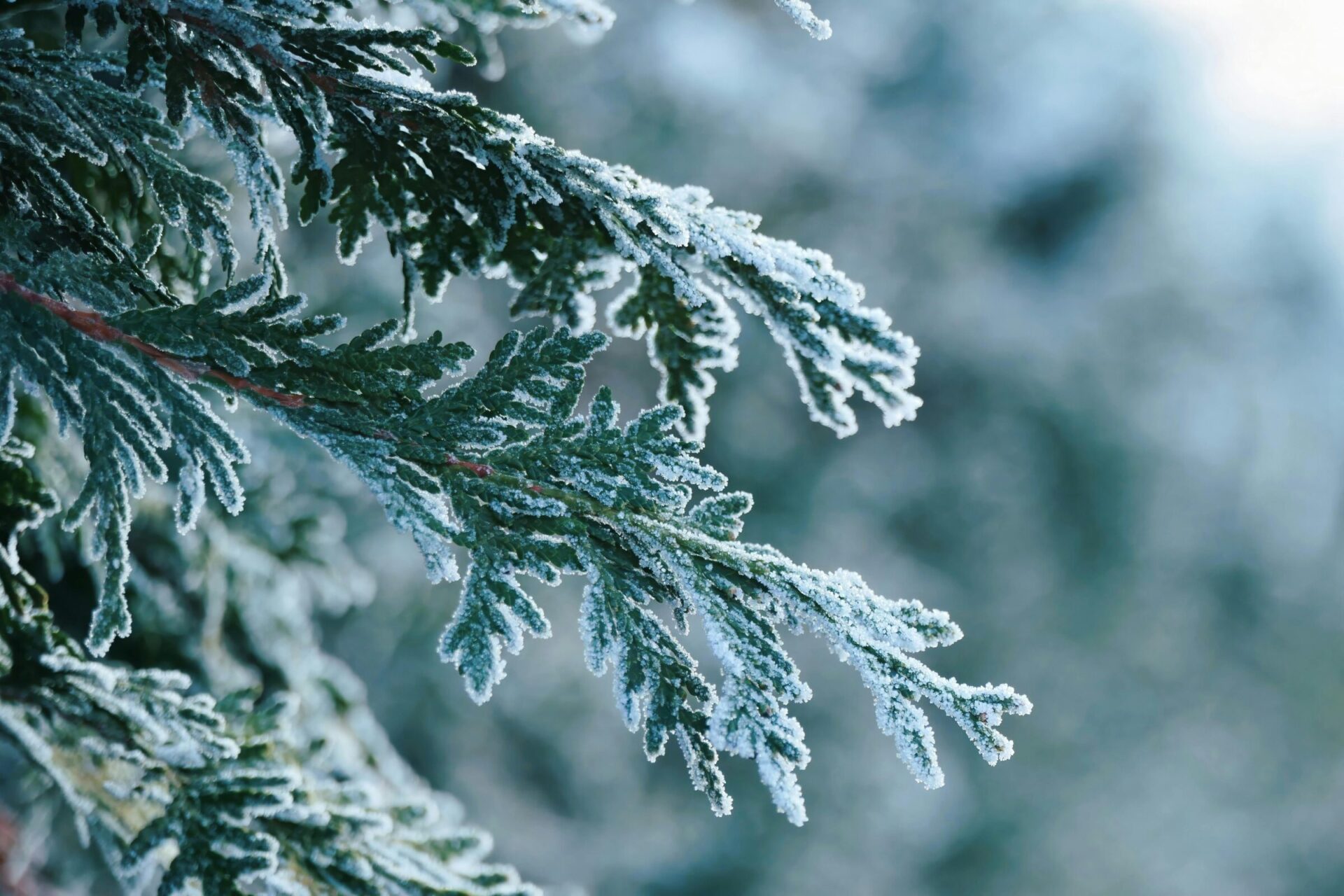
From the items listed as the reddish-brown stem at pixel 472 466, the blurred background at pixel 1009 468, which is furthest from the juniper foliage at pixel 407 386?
the blurred background at pixel 1009 468

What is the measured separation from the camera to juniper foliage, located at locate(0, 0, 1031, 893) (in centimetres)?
98

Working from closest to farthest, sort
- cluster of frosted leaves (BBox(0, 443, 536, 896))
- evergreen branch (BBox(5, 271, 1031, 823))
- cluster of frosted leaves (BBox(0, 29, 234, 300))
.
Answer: evergreen branch (BBox(5, 271, 1031, 823)) < cluster of frosted leaves (BBox(0, 29, 234, 300)) < cluster of frosted leaves (BBox(0, 443, 536, 896))

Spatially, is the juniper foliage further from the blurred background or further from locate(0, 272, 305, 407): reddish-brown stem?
the blurred background

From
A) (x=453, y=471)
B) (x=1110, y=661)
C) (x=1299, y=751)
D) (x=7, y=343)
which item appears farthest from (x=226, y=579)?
(x=1299, y=751)

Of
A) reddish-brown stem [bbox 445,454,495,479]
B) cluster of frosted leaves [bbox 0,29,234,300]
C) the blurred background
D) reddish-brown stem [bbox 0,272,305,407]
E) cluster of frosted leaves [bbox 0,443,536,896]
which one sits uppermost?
the blurred background

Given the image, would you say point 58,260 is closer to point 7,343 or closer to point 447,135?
point 7,343

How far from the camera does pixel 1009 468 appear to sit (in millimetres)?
10734

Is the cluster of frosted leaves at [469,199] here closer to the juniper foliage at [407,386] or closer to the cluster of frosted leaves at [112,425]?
the juniper foliage at [407,386]

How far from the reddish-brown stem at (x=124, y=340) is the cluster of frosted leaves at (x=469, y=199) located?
0.70 ft

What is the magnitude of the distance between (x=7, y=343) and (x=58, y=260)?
104 mm

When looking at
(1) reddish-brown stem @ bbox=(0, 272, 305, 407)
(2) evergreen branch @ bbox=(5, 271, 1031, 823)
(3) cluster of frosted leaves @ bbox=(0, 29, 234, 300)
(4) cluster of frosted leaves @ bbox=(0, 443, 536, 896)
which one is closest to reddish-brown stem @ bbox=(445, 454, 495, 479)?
(2) evergreen branch @ bbox=(5, 271, 1031, 823)

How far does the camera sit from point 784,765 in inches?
36.4

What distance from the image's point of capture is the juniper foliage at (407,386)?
0.98 meters

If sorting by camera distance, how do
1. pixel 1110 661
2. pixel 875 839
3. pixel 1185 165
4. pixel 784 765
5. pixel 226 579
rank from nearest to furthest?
1. pixel 784 765
2. pixel 226 579
3. pixel 875 839
4. pixel 1110 661
5. pixel 1185 165
